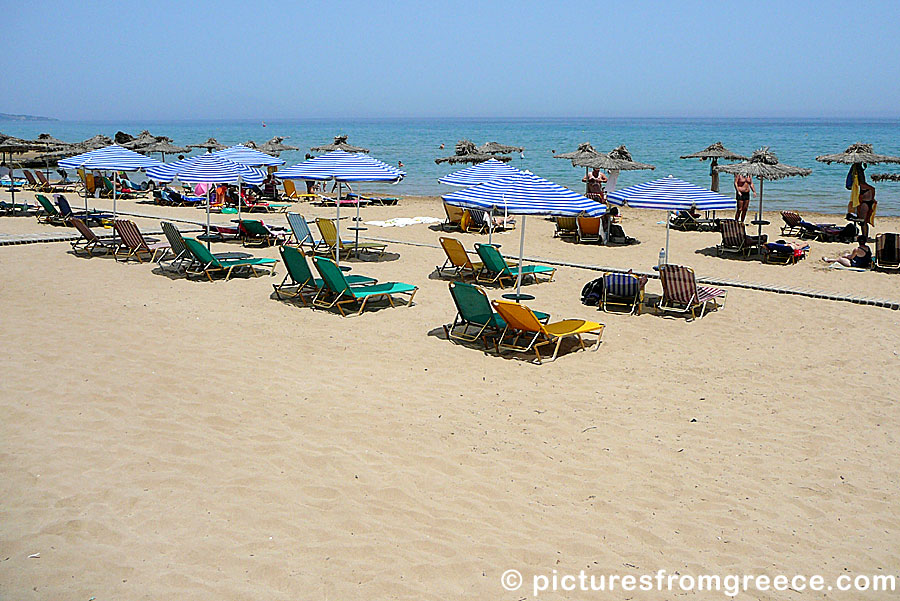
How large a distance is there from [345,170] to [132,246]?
3.83m

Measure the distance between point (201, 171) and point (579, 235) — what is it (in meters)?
7.76

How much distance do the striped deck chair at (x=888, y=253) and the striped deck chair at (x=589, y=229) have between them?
5.16 m

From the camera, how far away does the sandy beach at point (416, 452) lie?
422 cm

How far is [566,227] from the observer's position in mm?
17312

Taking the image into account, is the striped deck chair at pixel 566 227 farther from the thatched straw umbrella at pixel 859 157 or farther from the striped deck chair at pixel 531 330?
the striped deck chair at pixel 531 330

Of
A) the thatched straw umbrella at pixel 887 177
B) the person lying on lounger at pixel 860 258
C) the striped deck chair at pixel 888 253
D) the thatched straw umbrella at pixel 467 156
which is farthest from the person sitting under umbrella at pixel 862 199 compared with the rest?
the thatched straw umbrella at pixel 467 156

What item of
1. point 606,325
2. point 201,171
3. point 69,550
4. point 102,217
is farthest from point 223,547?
point 102,217

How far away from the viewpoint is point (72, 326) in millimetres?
8680

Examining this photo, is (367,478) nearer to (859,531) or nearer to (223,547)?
(223,547)

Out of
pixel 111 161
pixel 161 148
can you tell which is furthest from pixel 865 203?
pixel 161 148

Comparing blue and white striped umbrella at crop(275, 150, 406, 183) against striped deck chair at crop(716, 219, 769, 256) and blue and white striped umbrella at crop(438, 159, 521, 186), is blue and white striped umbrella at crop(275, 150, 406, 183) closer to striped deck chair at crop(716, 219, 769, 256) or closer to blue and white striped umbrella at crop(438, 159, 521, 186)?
blue and white striped umbrella at crop(438, 159, 521, 186)

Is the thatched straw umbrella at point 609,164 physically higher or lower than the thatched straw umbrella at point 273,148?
lower

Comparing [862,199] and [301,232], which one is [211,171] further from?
[862,199]

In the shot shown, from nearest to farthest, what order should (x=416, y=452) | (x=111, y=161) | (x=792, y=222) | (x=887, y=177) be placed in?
1. (x=416, y=452)
2. (x=887, y=177)
3. (x=111, y=161)
4. (x=792, y=222)
